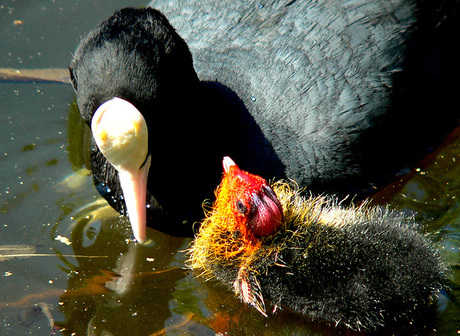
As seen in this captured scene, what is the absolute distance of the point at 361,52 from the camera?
10.8 ft

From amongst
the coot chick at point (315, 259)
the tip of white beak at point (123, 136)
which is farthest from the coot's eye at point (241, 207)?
the tip of white beak at point (123, 136)

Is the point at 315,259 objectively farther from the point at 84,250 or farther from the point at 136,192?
the point at 84,250

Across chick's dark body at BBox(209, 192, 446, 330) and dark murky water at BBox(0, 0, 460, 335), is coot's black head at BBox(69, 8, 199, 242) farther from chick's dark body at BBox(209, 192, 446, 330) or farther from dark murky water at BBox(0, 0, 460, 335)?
chick's dark body at BBox(209, 192, 446, 330)

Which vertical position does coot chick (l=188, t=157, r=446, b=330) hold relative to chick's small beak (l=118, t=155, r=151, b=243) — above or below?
below

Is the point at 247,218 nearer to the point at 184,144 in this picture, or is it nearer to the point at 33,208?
the point at 184,144

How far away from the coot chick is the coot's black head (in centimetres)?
39

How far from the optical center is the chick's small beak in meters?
2.96

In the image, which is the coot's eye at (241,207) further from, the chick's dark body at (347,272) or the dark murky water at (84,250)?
the dark murky water at (84,250)

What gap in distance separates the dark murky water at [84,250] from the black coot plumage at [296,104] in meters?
0.26

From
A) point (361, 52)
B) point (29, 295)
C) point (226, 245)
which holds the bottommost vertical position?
point (29, 295)

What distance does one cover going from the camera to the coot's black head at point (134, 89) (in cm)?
273

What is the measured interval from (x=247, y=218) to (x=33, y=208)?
57.2 inches

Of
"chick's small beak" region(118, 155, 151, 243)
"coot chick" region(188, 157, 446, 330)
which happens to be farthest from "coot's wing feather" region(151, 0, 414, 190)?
"chick's small beak" region(118, 155, 151, 243)

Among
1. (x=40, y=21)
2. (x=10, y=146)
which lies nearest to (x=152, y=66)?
(x=10, y=146)
